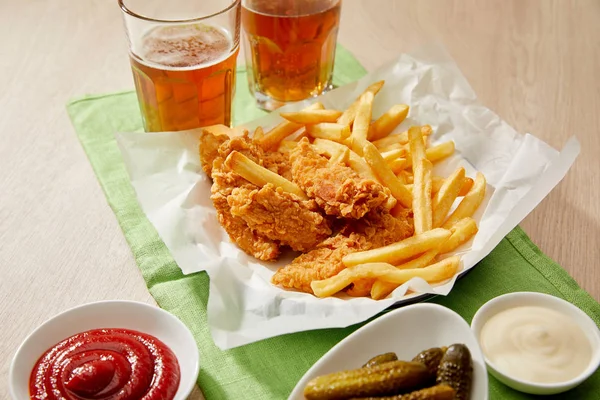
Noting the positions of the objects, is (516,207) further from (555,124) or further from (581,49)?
(581,49)

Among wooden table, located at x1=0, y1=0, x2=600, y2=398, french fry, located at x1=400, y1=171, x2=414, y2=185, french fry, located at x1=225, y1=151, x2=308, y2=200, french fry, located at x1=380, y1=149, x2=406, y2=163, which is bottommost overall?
wooden table, located at x1=0, y1=0, x2=600, y2=398

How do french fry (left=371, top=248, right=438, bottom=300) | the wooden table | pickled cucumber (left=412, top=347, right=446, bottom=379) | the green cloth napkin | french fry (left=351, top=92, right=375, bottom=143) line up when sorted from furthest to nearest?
french fry (left=351, top=92, right=375, bottom=143) → the wooden table → french fry (left=371, top=248, right=438, bottom=300) → the green cloth napkin → pickled cucumber (left=412, top=347, right=446, bottom=379)

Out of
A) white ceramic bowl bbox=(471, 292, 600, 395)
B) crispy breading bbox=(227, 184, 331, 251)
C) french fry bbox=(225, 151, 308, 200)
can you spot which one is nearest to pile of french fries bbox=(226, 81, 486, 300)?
french fry bbox=(225, 151, 308, 200)

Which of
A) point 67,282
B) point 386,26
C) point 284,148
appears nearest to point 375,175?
point 284,148

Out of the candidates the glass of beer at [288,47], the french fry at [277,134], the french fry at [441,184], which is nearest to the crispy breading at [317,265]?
the french fry at [441,184]

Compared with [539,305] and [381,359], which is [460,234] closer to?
[539,305]

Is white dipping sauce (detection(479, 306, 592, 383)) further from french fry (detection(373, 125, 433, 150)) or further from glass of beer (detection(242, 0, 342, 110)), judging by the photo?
glass of beer (detection(242, 0, 342, 110))
